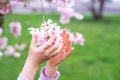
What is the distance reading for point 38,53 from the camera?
5.15 feet

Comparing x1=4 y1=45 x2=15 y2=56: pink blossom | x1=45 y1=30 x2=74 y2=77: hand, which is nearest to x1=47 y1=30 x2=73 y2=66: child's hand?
x1=45 y1=30 x2=74 y2=77: hand

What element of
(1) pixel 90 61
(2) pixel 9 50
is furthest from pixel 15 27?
(1) pixel 90 61

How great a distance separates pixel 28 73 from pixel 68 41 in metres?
0.21

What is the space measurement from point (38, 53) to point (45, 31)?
0.09 metres

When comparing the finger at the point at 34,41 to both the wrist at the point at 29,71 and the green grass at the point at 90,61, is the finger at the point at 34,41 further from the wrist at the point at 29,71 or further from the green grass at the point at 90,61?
the green grass at the point at 90,61

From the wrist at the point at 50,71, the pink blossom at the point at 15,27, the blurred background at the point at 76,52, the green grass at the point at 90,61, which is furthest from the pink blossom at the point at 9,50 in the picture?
the wrist at the point at 50,71

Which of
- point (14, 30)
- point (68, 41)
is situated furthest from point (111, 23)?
point (68, 41)

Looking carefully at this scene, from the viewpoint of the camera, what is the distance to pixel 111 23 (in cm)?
1109

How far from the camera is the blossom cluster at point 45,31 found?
1.58 m

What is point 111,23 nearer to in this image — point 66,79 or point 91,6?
point 91,6

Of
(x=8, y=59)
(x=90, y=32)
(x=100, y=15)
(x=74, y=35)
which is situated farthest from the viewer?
(x=100, y=15)

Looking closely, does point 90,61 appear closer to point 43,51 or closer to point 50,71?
point 50,71

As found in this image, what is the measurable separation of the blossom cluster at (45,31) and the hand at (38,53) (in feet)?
0.06

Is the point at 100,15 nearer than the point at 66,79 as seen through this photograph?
No
